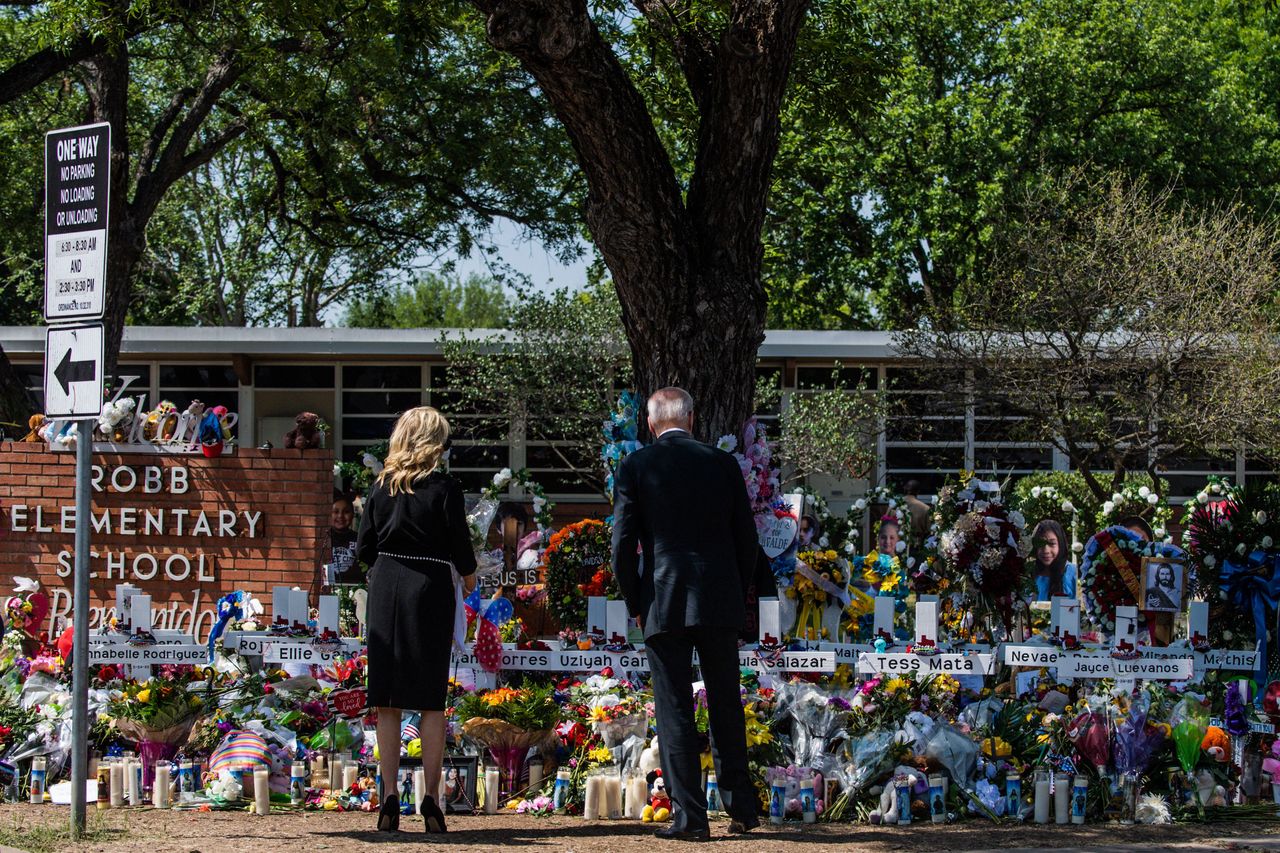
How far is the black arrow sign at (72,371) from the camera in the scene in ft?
18.6

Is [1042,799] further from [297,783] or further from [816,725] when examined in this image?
[297,783]

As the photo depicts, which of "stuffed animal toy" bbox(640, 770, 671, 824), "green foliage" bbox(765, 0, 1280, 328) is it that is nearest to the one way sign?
"stuffed animal toy" bbox(640, 770, 671, 824)

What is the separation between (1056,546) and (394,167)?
425 inches

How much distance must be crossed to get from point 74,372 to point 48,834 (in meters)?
1.83

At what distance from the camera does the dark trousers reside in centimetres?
555

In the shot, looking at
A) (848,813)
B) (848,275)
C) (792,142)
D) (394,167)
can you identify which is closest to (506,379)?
(394,167)

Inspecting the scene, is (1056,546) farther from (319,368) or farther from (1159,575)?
(319,368)

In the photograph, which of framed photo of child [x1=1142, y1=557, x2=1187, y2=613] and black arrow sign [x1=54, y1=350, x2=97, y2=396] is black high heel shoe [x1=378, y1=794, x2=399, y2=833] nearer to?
black arrow sign [x1=54, y1=350, x2=97, y2=396]

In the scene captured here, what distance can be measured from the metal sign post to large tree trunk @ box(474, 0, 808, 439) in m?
2.02

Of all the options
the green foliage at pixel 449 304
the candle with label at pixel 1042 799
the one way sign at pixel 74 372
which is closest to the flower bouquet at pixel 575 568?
the candle with label at pixel 1042 799

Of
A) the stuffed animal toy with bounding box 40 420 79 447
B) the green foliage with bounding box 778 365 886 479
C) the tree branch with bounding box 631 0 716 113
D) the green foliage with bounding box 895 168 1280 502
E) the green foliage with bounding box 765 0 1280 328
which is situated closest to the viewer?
the tree branch with bounding box 631 0 716 113

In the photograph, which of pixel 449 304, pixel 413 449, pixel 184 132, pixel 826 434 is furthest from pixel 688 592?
pixel 449 304

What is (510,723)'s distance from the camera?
6324 mm

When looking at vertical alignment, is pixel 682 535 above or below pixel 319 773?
above
